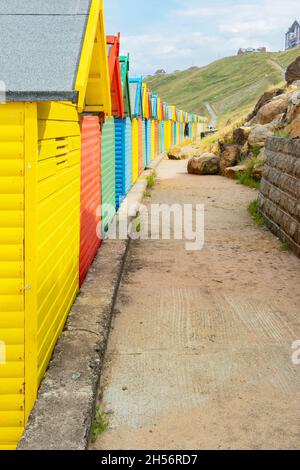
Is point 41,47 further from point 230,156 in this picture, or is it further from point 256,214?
point 230,156

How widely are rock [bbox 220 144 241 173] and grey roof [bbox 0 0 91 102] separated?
16459 millimetres

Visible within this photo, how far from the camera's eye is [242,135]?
20562 millimetres

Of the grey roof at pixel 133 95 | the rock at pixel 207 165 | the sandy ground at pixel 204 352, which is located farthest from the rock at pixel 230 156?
the sandy ground at pixel 204 352

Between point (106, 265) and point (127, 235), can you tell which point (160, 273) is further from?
Result: point (127, 235)

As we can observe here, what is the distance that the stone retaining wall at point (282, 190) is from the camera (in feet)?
28.4

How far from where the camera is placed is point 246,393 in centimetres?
418

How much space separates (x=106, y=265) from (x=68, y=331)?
7.62 ft

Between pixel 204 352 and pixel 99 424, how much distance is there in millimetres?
1474

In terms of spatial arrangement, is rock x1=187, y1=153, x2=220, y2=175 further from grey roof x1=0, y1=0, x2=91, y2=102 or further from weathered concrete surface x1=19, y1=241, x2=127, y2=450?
grey roof x1=0, y1=0, x2=91, y2=102

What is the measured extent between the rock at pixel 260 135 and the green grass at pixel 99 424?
15.3m

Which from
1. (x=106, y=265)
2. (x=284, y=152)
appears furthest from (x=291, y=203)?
(x=106, y=265)

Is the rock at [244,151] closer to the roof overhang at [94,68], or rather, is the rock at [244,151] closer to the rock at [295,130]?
the rock at [295,130]

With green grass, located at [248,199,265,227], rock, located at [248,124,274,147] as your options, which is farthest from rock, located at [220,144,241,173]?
green grass, located at [248,199,265,227]

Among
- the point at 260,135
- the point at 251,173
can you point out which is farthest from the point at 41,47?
the point at 260,135
